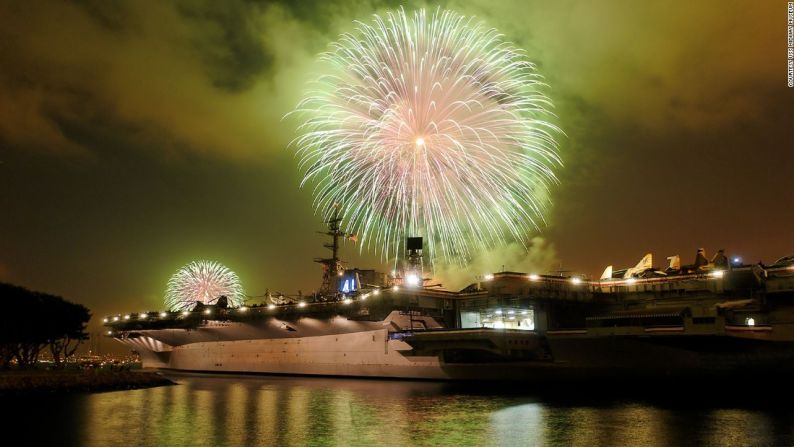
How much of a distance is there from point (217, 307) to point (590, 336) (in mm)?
39822

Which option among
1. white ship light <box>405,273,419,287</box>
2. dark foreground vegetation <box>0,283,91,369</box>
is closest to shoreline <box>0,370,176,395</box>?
dark foreground vegetation <box>0,283,91,369</box>

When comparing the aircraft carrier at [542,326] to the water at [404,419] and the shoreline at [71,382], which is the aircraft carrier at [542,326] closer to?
the water at [404,419]

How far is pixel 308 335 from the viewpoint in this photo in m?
59.4

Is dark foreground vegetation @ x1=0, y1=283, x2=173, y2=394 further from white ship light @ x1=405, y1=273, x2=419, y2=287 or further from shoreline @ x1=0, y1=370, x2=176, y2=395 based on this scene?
white ship light @ x1=405, y1=273, x2=419, y2=287

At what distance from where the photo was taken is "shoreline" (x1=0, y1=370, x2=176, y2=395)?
3894cm

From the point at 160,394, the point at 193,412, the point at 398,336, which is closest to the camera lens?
the point at 193,412

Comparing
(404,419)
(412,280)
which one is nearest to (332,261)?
(412,280)

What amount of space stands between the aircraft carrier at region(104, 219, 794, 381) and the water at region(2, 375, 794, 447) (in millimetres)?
3828

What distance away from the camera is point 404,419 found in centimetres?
2500

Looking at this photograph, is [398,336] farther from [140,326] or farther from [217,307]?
[140,326]

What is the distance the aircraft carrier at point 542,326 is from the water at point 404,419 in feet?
12.6

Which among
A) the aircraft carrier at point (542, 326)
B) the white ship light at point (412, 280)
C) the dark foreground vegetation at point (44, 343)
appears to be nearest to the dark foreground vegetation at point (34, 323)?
the dark foreground vegetation at point (44, 343)

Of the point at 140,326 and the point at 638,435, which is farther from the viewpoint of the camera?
the point at 140,326

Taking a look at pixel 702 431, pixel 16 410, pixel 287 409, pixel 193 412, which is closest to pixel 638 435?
pixel 702 431
